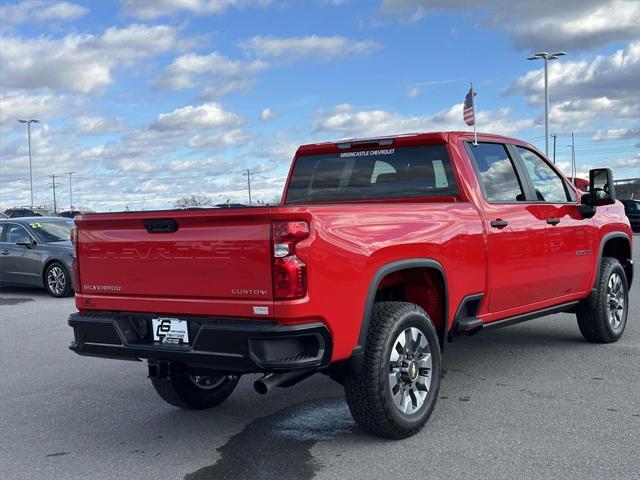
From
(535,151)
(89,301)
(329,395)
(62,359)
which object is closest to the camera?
(89,301)

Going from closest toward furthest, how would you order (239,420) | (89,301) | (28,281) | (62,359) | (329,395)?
1. (89,301)
2. (239,420)
3. (329,395)
4. (62,359)
5. (28,281)

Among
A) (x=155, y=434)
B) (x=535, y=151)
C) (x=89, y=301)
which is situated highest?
(x=535, y=151)

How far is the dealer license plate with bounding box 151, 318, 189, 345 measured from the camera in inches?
163

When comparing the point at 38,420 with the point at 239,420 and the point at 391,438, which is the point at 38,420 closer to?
the point at 239,420

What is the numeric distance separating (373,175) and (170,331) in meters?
2.28

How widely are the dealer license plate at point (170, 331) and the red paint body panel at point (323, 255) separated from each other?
0.08m

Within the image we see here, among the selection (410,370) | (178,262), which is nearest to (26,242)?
(178,262)

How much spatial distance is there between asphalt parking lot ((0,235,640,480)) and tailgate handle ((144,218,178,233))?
136 cm

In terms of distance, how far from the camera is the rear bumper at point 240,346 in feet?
12.6

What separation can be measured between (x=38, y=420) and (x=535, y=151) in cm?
458

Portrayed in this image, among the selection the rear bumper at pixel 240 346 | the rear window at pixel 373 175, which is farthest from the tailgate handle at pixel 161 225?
the rear window at pixel 373 175

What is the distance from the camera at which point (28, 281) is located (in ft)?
43.1

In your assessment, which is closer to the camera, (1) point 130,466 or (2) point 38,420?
(1) point 130,466

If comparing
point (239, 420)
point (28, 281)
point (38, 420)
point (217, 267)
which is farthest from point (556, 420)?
point (28, 281)
